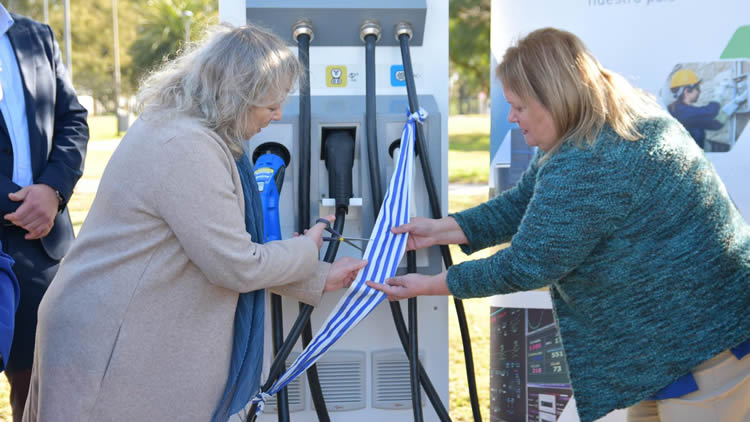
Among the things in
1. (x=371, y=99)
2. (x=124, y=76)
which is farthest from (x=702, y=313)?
(x=124, y=76)

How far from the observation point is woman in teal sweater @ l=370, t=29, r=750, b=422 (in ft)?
5.76

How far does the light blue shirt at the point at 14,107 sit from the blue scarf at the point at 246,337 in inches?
41.7

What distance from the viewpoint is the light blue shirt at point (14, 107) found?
8.23 feet

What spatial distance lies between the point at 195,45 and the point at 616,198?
107cm

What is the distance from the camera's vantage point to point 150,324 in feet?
5.65

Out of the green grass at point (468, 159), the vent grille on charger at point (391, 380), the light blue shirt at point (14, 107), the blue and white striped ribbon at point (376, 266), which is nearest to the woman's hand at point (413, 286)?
the blue and white striped ribbon at point (376, 266)

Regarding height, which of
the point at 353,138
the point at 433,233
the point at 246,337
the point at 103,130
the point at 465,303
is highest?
the point at 353,138

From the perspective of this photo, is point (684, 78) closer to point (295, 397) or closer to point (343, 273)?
point (343, 273)

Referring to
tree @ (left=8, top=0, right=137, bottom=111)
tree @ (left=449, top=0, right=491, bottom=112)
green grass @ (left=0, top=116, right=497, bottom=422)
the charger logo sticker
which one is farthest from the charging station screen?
tree @ (left=8, top=0, right=137, bottom=111)

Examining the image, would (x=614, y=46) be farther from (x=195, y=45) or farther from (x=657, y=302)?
(x=195, y=45)

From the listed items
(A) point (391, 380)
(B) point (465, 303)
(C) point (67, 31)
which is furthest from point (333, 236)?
(C) point (67, 31)

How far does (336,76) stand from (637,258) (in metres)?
1.15

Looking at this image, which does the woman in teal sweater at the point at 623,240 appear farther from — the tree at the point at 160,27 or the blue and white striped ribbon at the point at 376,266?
the tree at the point at 160,27

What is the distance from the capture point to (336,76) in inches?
97.8
